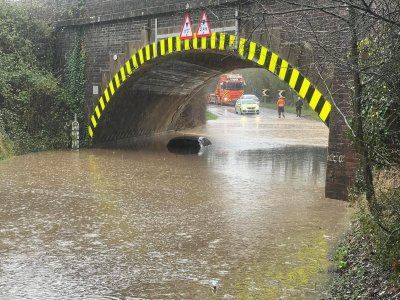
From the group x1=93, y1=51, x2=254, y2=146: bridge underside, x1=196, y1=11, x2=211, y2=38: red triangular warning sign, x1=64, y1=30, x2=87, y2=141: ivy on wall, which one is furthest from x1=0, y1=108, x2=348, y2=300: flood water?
x1=196, y1=11, x2=211, y2=38: red triangular warning sign

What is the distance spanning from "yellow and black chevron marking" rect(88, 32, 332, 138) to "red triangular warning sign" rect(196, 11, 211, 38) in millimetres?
115

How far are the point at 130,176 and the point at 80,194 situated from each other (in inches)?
80.0

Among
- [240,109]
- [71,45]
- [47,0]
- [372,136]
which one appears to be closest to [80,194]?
[372,136]

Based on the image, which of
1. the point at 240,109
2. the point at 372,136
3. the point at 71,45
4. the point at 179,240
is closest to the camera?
the point at 372,136

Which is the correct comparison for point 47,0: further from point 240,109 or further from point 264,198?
point 240,109

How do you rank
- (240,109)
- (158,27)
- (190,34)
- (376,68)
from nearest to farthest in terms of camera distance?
(376,68), (190,34), (158,27), (240,109)

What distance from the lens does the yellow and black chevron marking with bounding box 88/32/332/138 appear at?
362 inches

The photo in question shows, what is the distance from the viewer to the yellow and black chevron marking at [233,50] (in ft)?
Answer: 30.2

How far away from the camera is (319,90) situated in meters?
9.02

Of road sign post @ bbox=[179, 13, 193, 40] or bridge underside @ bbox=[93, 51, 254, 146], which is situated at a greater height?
road sign post @ bbox=[179, 13, 193, 40]

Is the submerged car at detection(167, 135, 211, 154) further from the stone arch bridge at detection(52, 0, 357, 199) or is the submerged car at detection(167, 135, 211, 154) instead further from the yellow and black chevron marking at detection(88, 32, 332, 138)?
the yellow and black chevron marking at detection(88, 32, 332, 138)

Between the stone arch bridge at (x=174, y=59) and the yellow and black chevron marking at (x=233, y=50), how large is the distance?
2 cm

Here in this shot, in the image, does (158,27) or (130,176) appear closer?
(130,176)

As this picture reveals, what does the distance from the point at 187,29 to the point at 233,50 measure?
145 centimetres
